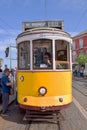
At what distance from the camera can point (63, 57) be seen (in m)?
9.34

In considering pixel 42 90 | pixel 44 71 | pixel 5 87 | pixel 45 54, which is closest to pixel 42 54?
pixel 45 54

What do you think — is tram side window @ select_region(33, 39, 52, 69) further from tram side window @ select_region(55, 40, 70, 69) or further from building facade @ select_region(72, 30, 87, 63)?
building facade @ select_region(72, 30, 87, 63)

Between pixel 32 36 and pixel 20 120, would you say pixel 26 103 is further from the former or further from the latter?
pixel 32 36

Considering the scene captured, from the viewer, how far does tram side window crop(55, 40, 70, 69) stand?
29.8 feet

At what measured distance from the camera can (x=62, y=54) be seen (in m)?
9.30

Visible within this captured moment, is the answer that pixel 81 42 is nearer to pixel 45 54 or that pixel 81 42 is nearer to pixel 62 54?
pixel 62 54

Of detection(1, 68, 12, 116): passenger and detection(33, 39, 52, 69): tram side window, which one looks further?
detection(1, 68, 12, 116): passenger

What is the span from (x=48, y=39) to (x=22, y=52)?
109 centimetres

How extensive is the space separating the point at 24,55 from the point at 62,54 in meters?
1.25

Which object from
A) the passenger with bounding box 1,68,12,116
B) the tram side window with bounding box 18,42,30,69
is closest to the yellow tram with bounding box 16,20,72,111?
the tram side window with bounding box 18,42,30,69

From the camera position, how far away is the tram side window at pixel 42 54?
898cm

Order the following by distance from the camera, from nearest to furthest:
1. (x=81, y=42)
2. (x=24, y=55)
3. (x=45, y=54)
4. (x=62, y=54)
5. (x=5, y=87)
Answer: (x=45, y=54), (x=62, y=54), (x=24, y=55), (x=5, y=87), (x=81, y=42)

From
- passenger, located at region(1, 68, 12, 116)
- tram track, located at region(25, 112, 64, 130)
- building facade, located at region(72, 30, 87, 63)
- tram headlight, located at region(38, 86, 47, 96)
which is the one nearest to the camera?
tram track, located at region(25, 112, 64, 130)

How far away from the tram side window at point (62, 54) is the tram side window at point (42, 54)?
0.79 ft
